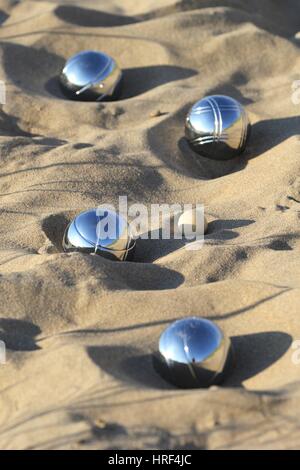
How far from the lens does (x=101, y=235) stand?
5.64 meters

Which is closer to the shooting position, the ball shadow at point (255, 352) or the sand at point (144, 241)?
the sand at point (144, 241)

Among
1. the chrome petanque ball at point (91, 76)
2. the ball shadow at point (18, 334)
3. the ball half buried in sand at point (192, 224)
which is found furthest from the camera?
the chrome petanque ball at point (91, 76)

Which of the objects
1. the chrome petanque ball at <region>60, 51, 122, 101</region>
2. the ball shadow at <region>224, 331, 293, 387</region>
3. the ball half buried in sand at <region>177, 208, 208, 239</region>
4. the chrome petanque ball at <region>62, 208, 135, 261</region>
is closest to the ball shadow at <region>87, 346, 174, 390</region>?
the ball shadow at <region>224, 331, 293, 387</region>

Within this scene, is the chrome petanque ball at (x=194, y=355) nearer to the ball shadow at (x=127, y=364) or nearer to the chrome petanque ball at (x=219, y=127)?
the ball shadow at (x=127, y=364)

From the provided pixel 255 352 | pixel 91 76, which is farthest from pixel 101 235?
pixel 91 76

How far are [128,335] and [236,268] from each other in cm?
104

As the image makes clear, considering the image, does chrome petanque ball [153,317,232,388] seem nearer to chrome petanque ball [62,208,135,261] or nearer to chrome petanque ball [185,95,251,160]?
chrome petanque ball [62,208,135,261]

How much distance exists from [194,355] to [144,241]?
1.76 meters

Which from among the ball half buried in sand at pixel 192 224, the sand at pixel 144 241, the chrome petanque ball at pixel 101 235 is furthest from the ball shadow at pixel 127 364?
the ball half buried in sand at pixel 192 224

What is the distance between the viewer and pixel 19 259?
18.6 ft

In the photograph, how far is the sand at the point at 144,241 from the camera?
4133 millimetres

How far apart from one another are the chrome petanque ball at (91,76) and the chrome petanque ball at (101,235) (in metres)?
2.42

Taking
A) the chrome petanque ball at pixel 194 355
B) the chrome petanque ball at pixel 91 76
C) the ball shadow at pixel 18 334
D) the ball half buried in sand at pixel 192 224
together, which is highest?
the chrome petanque ball at pixel 91 76

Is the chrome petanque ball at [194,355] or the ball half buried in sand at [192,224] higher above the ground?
the ball half buried in sand at [192,224]
